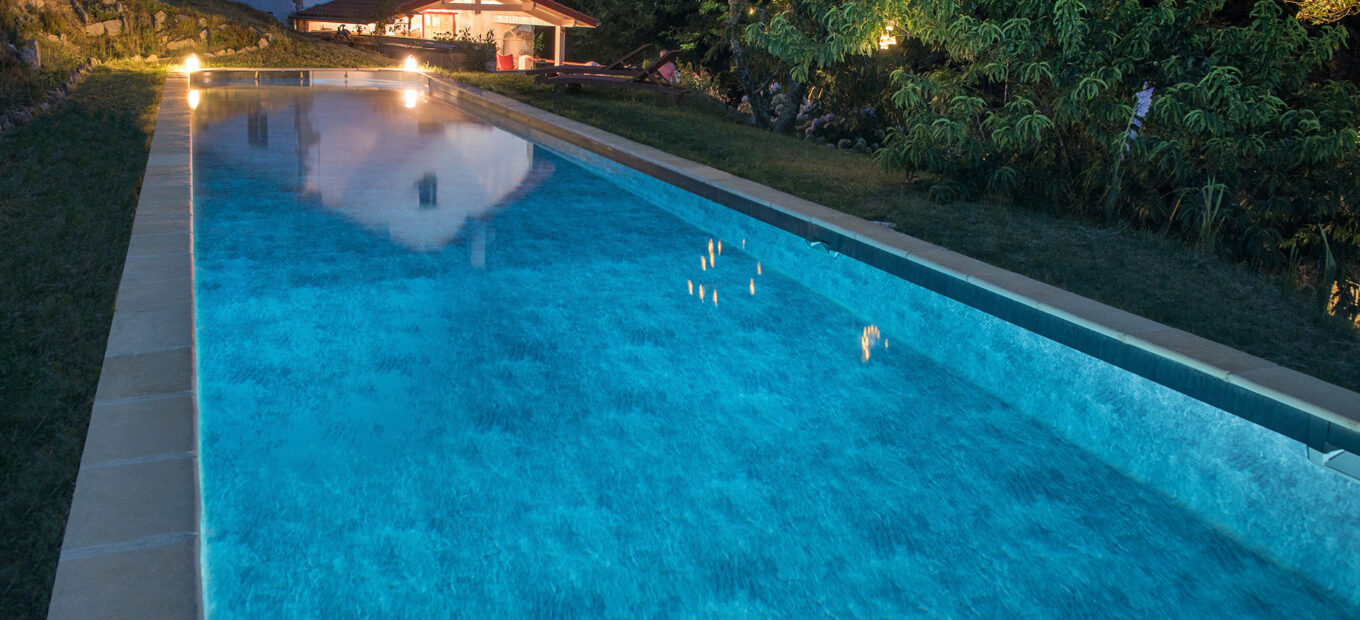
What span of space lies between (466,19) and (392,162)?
25423 mm

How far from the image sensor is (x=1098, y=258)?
6.10m

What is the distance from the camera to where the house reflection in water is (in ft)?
25.1

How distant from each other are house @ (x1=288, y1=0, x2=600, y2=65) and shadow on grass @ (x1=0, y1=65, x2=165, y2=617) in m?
22.8

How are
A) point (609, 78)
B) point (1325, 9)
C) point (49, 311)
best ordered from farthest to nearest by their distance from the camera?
point (609, 78), point (1325, 9), point (49, 311)

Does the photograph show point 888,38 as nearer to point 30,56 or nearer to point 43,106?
point 43,106

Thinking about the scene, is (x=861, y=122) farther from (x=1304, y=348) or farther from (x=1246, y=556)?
(x=1246, y=556)

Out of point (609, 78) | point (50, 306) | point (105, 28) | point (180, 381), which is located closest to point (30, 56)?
point (609, 78)

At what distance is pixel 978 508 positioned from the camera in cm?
344

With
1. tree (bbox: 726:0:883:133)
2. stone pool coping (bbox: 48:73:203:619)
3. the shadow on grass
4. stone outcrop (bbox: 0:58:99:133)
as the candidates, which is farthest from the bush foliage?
stone outcrop (bbox: 0:58:99:133)

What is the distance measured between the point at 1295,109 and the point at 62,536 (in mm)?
8460

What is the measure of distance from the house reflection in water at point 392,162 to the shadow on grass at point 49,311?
155cm

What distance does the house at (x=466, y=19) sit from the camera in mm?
30812

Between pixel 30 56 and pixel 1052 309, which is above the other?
pixel 30 56

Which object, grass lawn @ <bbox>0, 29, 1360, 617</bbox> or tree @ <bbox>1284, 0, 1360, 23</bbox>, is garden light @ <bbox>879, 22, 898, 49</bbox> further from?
tree @ <bbox>1284, 0, 1360, 23</bbox>
